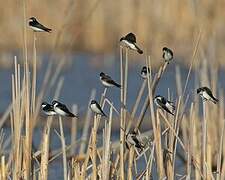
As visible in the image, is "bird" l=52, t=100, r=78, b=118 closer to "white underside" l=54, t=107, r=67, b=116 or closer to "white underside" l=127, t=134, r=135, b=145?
"white underside" l=54, t=107, r=67, b=116

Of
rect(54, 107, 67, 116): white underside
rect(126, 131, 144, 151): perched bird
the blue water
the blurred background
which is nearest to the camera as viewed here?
rect(54, 107, 67, 116): white underside

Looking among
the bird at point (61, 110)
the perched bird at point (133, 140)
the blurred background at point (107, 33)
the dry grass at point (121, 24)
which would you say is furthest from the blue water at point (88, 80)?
the bird at point (61, 110)

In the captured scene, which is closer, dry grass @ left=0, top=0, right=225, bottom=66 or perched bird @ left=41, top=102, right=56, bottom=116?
perched bird @ left=41, top=102, right=56, bottom=116

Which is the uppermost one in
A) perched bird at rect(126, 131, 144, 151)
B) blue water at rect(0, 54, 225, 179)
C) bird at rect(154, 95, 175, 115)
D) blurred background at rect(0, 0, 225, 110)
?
blurred background at rect(0, 0, 225, 110)

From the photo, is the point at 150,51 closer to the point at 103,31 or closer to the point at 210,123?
the point at 103,31

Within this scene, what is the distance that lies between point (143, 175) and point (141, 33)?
364 inches

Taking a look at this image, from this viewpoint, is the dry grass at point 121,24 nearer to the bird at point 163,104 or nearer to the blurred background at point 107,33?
the blurred background at point 107,33

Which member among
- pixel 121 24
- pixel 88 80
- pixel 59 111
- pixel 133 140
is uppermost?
pixel 121 24

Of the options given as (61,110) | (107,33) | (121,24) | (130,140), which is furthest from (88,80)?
(61,110)

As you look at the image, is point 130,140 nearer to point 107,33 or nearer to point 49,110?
point 49,110

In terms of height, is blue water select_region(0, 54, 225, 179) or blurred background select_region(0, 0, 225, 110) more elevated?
blurred background select_region(0, 0, 225, 110)

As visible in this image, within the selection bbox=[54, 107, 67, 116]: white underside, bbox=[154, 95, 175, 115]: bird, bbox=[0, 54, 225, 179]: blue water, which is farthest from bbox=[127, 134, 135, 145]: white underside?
bbox=[0, 54, 225, 179]: blue water

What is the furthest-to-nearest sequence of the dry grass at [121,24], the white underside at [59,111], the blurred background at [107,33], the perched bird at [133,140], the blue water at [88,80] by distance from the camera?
the dry grass at [121,24] → the blurred background at [107,33] → the blue water at [88,80] → the perched bird at [133,140] → the white underside at [59,111]

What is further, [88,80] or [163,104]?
[88,80]
